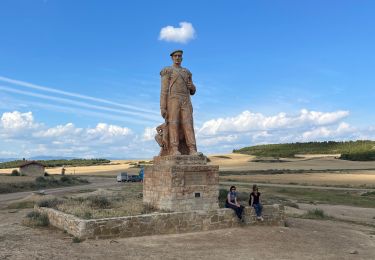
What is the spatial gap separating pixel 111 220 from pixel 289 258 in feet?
14.2

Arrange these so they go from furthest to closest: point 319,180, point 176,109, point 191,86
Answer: point 319,180 → point 191,86 → point 176,109

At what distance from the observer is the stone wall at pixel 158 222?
1075cm

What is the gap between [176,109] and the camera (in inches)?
547

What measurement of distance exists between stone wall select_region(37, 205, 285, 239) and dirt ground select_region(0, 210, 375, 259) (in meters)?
0.25

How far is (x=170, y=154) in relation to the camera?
13836 millimetres

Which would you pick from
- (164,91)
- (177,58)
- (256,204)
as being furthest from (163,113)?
(256,204)

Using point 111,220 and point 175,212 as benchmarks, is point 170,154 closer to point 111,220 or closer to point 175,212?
point 175,212

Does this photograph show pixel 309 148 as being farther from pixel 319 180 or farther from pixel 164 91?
pixel 164 91

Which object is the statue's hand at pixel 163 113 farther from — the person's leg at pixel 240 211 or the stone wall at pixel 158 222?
the person's leg at pixel 240 211

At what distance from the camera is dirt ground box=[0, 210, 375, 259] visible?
9578mm

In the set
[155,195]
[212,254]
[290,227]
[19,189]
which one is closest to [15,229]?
[155,195]

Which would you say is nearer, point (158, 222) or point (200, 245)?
point (200, 245)

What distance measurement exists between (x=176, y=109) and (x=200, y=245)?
4.67 metres

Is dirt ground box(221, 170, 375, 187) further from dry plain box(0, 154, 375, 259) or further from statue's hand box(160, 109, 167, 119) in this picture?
statue's hand box(160, 109, 167, 119)
